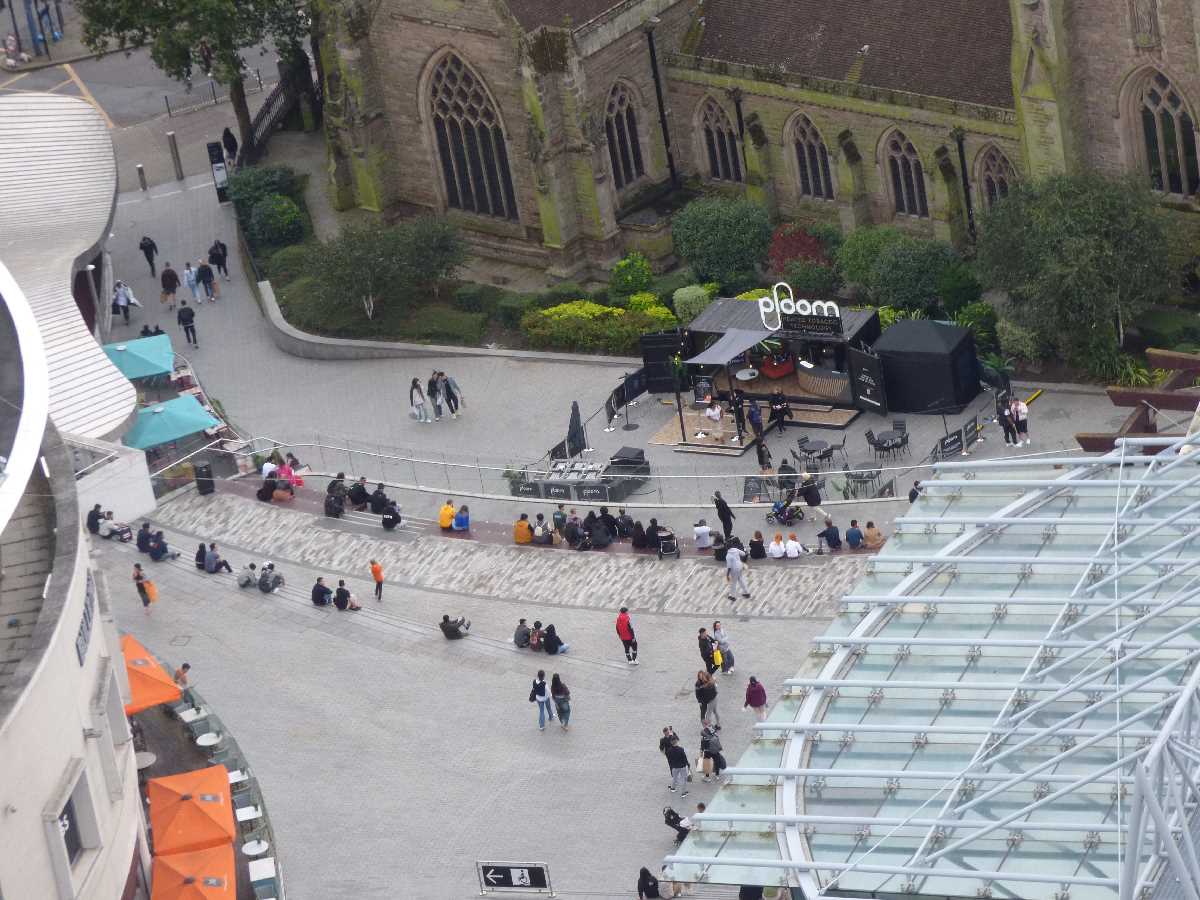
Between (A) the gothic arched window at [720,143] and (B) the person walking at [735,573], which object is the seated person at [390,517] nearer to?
(B) the person walking at [735,573]

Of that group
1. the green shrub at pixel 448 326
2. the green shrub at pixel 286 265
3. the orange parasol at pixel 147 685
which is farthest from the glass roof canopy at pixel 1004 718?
the green shrub at pixel 286 265

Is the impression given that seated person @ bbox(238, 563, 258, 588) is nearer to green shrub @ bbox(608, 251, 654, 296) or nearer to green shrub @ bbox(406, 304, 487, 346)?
green shrub @ bbox(406, 304, 487, 346)

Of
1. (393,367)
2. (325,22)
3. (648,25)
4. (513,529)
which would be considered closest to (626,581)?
(513,529)

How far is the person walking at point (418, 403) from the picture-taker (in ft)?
264

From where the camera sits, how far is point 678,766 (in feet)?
192

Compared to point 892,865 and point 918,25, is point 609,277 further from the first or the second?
point 892,865

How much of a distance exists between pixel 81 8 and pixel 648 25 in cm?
2107

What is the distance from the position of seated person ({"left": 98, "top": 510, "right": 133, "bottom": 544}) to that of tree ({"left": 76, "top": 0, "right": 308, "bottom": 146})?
25.3 m

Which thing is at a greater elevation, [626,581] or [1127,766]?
[1127,766]

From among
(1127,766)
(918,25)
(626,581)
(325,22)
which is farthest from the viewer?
(325,22)

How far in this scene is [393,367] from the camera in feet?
281

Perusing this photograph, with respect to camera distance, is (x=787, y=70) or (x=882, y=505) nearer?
(x=882, y=505)

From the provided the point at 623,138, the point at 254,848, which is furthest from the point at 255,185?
the point at 254,848

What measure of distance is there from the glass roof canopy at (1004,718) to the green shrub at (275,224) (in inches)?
1801
